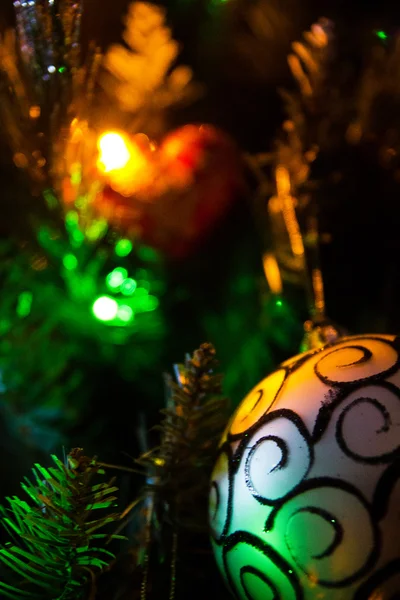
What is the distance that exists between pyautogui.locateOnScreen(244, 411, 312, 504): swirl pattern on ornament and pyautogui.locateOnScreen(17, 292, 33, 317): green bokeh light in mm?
357

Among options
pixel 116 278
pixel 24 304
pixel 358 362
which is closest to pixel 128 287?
pixel 116 278

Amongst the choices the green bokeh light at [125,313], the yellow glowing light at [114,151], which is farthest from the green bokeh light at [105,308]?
the yellow glowing light at [114,151]

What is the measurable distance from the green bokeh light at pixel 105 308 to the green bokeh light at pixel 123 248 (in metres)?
0.05

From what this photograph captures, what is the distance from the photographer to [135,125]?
2.25 feet

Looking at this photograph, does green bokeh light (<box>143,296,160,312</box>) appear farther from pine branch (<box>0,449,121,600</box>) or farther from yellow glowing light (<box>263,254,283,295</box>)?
pine branch (<box>0,449,121,600</box>)

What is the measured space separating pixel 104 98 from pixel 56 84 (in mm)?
172

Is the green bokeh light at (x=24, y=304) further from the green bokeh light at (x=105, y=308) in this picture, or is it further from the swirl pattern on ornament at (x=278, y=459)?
the swirl pattern on ornament at (x=278, y=459)

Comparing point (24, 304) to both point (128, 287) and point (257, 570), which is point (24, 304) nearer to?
point (128, 287)

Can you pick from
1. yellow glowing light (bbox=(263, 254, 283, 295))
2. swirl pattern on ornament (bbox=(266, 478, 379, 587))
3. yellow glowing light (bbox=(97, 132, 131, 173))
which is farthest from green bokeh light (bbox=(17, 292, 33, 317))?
swirl pattern on ornament (bbox=(266, 478, 379, 587))

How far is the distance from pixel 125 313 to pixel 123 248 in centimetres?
8

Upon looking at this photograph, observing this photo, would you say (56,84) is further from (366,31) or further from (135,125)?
(366,31)

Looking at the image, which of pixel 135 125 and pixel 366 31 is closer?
pixel 135 125

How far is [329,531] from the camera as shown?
352 millimetres

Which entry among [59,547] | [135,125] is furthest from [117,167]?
[59,547]
